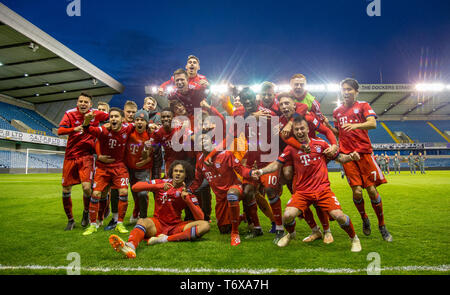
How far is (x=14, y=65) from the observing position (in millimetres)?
24375

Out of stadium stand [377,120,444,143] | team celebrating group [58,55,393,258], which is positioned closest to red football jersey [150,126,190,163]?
team celebrating group [58,55,393,258]

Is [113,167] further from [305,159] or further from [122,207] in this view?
[305,159]

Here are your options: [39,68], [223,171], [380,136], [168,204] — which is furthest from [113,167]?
[380,136]

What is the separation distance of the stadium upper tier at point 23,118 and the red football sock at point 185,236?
3305cm

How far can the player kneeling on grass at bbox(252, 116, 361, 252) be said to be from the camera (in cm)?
319

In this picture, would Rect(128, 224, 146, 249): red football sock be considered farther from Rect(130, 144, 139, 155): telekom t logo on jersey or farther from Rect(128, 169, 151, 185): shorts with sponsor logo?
Rect(130, 144, 139, 155): telekom t logo on jersey

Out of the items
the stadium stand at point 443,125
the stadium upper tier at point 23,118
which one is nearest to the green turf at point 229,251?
the stadium upper tier at point 23,118

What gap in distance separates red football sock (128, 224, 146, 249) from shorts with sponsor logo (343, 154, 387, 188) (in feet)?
9.69

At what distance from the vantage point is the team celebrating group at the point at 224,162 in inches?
140

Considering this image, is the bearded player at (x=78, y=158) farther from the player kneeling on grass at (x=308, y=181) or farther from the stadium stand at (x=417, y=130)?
the stadium stand at (x=417, y=130)

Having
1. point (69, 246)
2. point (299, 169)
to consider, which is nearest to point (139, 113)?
point (69, 246)

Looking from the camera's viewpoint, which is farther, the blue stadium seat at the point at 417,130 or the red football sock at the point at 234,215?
the blue stadium seat at the point at 417,130

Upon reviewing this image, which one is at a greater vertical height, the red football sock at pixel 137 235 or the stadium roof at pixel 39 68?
the stadium roof at pixel 39 68
